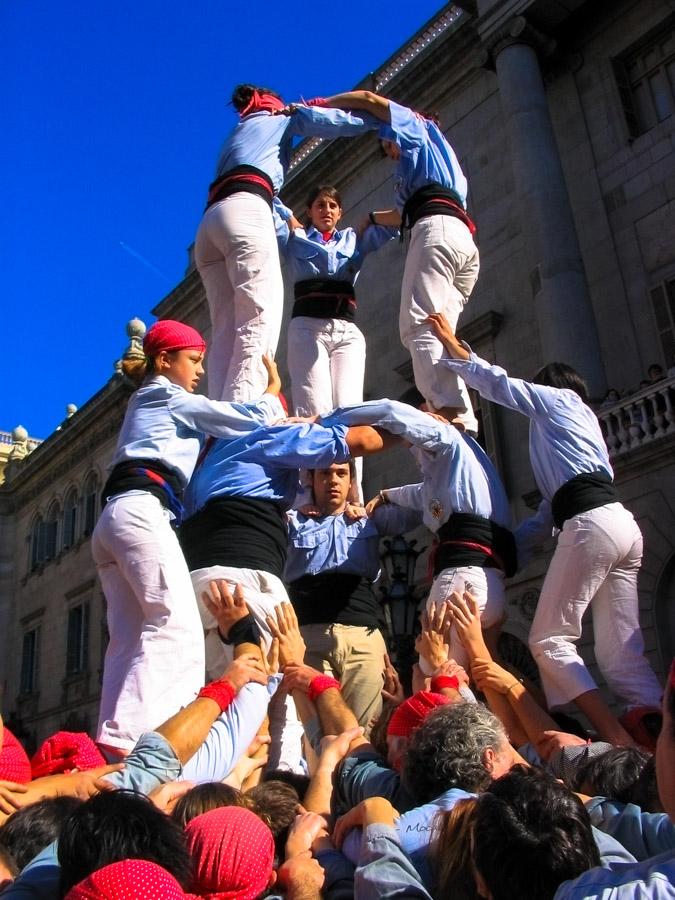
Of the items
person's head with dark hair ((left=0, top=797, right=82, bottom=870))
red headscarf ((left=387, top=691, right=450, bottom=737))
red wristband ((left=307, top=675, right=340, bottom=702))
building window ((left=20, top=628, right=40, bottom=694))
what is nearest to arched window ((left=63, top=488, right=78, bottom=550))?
building window ((left=20, top=628, right=40, bottom=694))

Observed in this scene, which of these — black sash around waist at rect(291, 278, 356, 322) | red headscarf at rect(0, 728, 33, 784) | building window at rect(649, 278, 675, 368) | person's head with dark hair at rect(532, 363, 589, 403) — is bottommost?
red headscarf at rect(0, 728, 33, 784)

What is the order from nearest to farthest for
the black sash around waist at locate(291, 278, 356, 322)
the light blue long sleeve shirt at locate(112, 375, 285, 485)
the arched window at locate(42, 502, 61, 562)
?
the light blue long sleeve shirt at locate(112, 375, 285, 485)
the black sash around waist at locate(291, 278, 356, 322)
the arched window at locate(42, 502, 61, 562)

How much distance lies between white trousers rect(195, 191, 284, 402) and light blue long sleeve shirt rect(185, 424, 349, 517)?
104 cm

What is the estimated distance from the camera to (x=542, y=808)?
2.11 m

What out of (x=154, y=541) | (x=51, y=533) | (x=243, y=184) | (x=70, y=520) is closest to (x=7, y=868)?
(x=154, y=541)

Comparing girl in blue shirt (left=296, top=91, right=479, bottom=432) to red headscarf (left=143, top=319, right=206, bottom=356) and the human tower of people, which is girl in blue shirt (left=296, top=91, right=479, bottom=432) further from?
red headscarf (left=143, top=319, right=206, bottom=356)

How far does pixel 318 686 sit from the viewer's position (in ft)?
12.2

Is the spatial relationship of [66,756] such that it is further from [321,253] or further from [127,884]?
[321,253]

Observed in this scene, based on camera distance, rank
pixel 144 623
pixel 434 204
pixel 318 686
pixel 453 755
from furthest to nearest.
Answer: pixel 434 204
pixel 144 623
pixel 318 686
pixel 453 755

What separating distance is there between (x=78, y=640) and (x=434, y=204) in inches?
993

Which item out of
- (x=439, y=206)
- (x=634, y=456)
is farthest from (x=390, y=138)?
(x=634, y=456)

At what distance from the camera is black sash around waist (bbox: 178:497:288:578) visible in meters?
4.57

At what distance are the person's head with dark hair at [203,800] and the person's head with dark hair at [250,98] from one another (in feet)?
17.0

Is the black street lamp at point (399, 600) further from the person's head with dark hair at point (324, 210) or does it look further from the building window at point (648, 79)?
the building window at point (648, 79)
